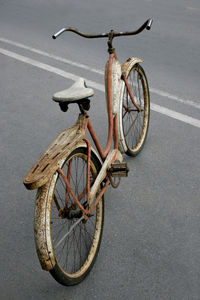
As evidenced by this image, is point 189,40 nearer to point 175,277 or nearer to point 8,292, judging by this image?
point 175,277

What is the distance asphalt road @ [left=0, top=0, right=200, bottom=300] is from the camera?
3.04 meters

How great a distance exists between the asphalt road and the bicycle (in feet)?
0.62

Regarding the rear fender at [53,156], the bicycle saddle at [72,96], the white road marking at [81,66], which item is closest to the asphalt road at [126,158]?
the white road marking at [81,66]

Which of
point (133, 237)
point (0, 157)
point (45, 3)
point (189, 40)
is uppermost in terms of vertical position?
point (45, 3)

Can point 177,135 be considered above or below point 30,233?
above

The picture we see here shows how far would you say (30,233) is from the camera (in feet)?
11.3

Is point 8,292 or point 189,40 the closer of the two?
point 8,292

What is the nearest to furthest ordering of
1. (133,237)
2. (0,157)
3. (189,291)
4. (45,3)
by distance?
(189,291)
(133,237)
(0,157)
(45,3)

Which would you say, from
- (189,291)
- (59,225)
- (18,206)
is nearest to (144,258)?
(189,291)

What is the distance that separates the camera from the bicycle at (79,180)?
7.75 feet

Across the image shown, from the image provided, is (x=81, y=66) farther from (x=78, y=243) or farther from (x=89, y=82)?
(x=78, y=243)

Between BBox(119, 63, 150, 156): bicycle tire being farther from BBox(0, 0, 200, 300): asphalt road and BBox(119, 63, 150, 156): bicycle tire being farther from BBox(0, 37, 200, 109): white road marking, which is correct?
BBox(0, 37, 200, 109): white road marking

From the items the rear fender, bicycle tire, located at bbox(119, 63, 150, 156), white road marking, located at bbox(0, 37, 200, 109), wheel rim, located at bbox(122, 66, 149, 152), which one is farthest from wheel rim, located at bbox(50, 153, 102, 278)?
white road marking, located at bbox(0, 37, 200, 109)

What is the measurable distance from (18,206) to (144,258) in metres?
1.30
